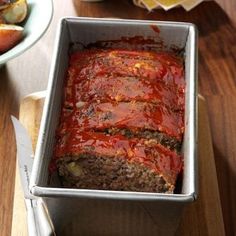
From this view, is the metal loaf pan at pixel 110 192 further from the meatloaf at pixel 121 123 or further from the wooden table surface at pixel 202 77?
the wooden table surface at pixel 202 77

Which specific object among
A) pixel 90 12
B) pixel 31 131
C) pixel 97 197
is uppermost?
pixel 90 12

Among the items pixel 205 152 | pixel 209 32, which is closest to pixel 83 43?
pixel 205 152

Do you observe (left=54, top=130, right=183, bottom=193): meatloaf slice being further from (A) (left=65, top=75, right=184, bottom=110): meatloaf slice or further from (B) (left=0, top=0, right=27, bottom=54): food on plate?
(B) (left=0, top=0, right=27, bottom=54): food on plate

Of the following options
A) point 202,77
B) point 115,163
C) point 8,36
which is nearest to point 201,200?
point 115,163

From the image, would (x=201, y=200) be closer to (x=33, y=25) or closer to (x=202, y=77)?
(x=202, y=77)

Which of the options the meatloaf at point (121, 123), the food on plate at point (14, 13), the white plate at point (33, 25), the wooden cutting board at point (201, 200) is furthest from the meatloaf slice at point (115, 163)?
the food on plate at point (14, 13)

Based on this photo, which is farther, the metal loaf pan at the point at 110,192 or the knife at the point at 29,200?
the knife at the point at 29,200

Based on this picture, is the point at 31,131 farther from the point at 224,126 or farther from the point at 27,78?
the point at 224,126
